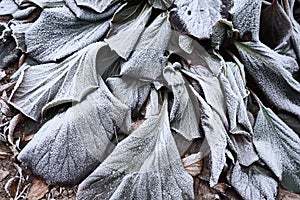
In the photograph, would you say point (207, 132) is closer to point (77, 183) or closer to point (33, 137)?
point (77, 183)

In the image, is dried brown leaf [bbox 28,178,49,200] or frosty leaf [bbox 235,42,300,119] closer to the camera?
dried brown leaf [bbox 28,178,49,200]

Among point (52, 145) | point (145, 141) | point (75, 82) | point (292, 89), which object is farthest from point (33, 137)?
point (292, 89)

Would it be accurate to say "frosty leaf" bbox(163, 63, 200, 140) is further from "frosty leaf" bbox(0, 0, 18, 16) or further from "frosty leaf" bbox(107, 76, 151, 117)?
"frosty leaf" bbox(0, 0, 18, 16)

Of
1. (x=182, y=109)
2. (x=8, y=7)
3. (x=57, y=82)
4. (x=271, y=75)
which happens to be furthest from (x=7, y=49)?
(x=271, y=75)

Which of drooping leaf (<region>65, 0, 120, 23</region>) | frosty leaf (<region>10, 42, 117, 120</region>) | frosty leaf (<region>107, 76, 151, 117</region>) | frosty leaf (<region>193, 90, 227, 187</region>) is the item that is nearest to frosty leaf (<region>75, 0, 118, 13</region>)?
drooping leaf (<region>65, 0, 120, 23</region>)

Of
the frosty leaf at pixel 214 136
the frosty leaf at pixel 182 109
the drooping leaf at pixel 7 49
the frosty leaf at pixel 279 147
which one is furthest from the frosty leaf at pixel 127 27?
the frosty leaf at pixel 279 147

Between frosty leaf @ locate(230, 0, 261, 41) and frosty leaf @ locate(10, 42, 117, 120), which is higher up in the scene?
frosty leaf @ locate(230, 0, 261, 41)

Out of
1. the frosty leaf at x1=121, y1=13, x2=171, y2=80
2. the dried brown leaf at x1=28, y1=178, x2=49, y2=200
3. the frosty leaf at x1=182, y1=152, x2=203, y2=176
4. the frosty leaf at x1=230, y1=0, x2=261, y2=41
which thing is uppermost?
the frosty leaf at x1=230, y1=0, x2=261, y2=41
